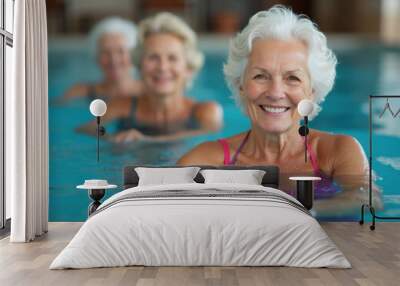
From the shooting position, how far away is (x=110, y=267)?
5.01 metres

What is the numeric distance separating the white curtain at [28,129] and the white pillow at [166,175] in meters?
1.11

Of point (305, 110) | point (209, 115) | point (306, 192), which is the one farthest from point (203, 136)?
point (306, 192)

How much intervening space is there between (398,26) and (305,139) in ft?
6.37

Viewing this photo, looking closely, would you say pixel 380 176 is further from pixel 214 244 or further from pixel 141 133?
pixel 214 244

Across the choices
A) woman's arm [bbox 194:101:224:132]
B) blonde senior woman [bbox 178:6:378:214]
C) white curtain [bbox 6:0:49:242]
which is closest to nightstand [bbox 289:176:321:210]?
blonde senior woman [bbox 178:6:378:214]

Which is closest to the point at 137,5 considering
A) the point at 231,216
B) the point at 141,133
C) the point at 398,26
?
the point at 141,133

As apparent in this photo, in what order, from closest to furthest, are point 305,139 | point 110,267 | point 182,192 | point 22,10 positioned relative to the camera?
point 110,267, point 182,192, point 22,10, point 305,139

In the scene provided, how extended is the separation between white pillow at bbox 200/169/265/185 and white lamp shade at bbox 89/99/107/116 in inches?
55.8

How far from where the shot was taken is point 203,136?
8250 millimetres

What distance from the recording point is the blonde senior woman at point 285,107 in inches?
318

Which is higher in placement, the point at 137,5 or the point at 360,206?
the point at 137,5

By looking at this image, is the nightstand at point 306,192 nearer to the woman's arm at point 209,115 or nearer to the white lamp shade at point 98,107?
the woman's arm at point 209,115

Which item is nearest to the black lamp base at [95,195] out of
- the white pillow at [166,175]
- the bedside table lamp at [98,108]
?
the white pillow at [166,175]

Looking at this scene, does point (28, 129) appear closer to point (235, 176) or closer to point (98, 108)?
point (98, 108)
